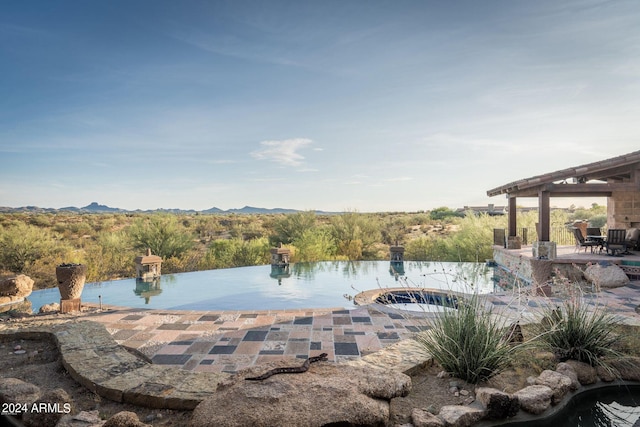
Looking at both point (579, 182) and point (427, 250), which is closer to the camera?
point (579, 182)

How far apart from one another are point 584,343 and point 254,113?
11209mm

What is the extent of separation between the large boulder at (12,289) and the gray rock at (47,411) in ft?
19.9

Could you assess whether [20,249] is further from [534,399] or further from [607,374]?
[607,374]

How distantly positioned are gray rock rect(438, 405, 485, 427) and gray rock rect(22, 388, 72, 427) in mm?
2674

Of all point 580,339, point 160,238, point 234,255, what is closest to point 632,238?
point 580,339

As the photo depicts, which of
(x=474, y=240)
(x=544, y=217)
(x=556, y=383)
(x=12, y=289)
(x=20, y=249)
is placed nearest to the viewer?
(x=556, y=383)

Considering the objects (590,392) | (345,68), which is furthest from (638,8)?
(590,392)

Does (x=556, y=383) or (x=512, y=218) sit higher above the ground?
(x=512, y=218)

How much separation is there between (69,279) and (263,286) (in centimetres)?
451

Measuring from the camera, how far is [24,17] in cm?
801

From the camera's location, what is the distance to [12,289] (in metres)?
7.29

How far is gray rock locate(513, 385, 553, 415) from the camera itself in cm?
290

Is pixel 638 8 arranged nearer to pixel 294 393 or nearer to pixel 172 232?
pixel 294 393

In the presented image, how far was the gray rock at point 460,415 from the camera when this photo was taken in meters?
2.54
